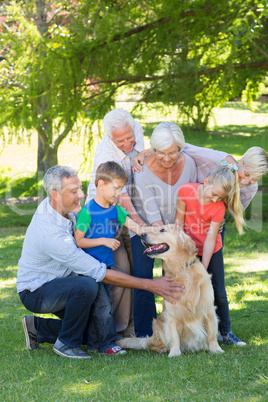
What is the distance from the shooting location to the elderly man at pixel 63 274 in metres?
3.92

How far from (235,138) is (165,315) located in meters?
17.3

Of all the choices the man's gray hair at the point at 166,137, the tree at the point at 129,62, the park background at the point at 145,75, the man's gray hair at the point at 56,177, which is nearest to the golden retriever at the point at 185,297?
the man's gray hair at the point at 166,137

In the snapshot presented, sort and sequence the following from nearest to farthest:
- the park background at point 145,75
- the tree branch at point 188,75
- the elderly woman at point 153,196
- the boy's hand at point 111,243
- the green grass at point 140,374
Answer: the green grass at point 140,374 < the boy's hand at point 111,243 < the elderly woman at point 153,196 < the park background at point 145,75 < the tree branch at point 188,75

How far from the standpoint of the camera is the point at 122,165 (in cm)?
442

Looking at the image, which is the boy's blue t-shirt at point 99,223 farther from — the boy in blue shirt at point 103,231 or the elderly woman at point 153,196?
the elderly woman at point 153,196

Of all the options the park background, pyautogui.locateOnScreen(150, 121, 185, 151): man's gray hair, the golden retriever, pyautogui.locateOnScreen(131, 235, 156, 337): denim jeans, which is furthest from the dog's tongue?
the park background

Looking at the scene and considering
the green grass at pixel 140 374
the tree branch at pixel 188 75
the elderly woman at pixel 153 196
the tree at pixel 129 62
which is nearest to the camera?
the green grass at pixel 140 374

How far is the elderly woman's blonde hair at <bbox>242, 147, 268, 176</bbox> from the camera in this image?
406 centimetres

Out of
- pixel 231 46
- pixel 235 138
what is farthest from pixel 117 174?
pixel 235 138

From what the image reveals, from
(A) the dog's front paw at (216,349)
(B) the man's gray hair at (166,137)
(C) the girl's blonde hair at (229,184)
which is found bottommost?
(A) the dog's front paw at (216,349)

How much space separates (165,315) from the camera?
13.2ft

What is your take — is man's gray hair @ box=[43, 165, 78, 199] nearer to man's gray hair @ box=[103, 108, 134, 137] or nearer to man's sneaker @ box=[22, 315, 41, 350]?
man's gray hair @ box=[103, 108, 134, 137]

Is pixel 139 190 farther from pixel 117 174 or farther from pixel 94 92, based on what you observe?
pixel 94 92

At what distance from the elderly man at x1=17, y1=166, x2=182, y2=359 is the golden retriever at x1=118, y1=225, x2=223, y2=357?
0.40 ft
